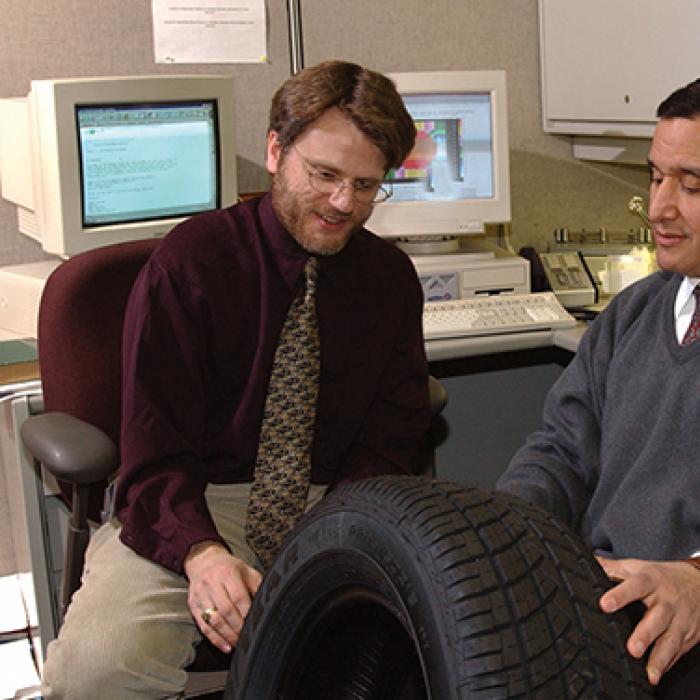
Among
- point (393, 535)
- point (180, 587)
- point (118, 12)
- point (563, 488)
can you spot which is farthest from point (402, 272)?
point (118, 12)

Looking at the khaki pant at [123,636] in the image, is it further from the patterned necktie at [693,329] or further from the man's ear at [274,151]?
the patterned necktie at [693,329]

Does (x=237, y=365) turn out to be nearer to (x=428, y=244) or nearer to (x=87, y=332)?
(x=87, y=332)

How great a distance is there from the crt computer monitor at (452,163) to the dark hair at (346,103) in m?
0.85

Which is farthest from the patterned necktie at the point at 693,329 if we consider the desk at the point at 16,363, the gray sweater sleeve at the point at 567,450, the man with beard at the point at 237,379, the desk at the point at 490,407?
the desk at the point at 490,407

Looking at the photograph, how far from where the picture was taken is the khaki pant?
150 cm

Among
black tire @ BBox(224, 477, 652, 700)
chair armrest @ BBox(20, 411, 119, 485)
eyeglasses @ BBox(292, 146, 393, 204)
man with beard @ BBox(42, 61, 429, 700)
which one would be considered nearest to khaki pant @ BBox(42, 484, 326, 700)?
man with beard @ BBox(42, 61, 429, 700)

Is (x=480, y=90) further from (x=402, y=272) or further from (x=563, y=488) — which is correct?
(x=563, y=488)

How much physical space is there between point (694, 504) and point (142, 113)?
4.29 feet

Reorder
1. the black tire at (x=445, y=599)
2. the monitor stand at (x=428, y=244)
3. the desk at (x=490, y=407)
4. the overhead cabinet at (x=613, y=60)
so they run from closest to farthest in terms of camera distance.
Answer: the black tire at (x=445, y=599) < the overhead cabinet at (x=613, y=60) < the monitor stand at (x=428, y=244) < the desk at (x=490, y=407)

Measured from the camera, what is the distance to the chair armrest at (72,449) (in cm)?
164

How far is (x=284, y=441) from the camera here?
1.68 meters

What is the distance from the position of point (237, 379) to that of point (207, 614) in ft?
1.17

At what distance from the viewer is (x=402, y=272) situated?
182cm

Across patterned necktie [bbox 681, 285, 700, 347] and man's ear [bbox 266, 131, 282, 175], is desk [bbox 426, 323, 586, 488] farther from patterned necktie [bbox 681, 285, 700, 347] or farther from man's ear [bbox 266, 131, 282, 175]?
patterned necktie [bbox 681, 285, 700, 347]
